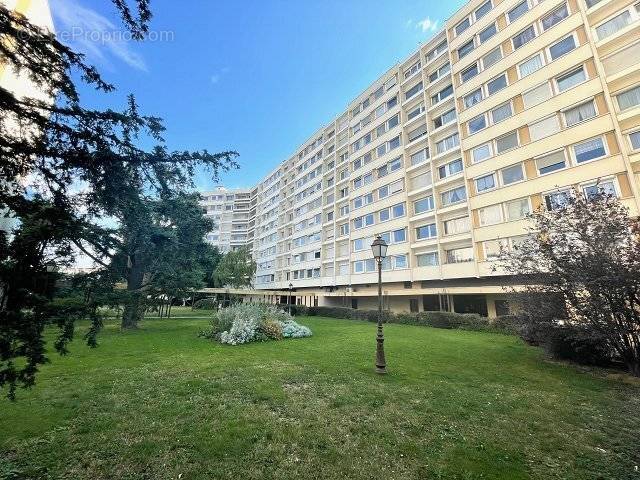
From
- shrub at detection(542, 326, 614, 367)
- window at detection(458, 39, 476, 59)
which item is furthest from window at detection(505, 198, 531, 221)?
window at detection(458, 39, 476, 59)

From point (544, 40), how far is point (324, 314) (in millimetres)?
33158

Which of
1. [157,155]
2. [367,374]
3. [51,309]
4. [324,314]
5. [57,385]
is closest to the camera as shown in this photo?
[51,309]

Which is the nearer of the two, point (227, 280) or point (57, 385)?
point (57, 385)

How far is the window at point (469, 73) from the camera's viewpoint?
2884 centimetres

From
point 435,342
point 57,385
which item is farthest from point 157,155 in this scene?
point 435,342

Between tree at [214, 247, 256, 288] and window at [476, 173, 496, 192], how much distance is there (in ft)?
128

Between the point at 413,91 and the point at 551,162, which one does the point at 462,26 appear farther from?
the point at 551,162

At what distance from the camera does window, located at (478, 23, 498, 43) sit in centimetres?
2753

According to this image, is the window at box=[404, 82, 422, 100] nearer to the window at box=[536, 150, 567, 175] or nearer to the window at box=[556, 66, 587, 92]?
the window at box=[556, 66, 587, 92]

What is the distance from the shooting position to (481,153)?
88.4ft

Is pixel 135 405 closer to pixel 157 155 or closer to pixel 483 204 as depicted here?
pixel 157 155

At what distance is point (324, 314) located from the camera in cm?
3597

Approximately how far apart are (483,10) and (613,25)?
1216 cm

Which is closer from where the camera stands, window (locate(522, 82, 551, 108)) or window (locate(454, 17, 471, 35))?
window (locate(522, 82, 551, 108))
